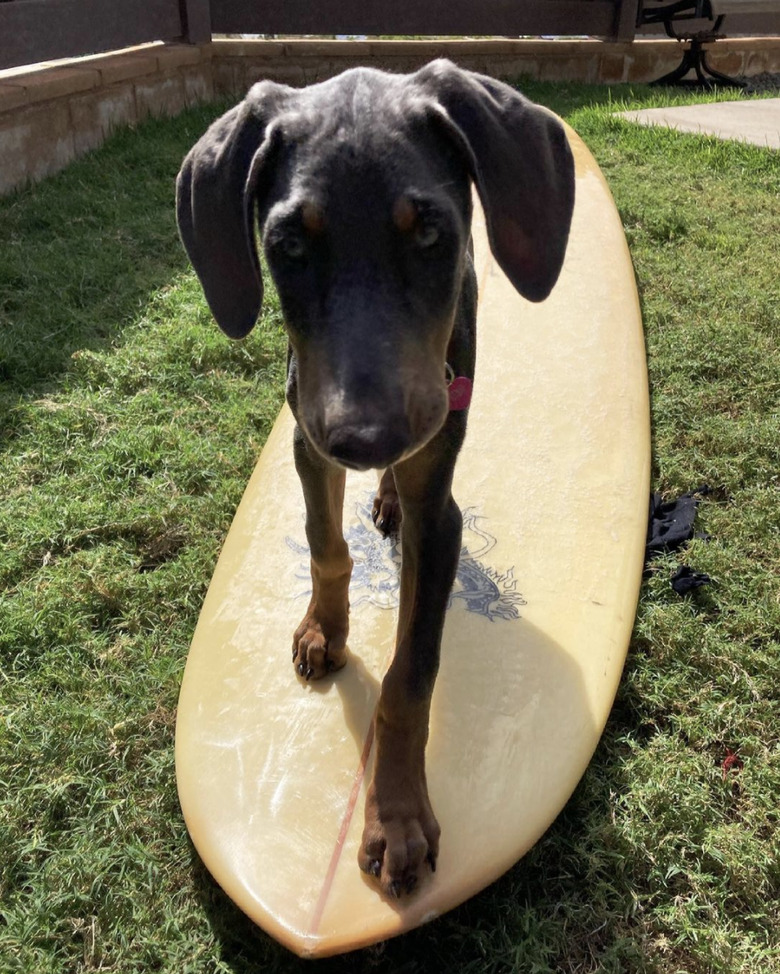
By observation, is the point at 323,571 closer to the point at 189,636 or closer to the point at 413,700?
the point at 413,700

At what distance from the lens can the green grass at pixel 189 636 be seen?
2285mm

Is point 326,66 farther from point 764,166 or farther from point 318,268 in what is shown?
point 318,268

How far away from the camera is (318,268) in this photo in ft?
5.83

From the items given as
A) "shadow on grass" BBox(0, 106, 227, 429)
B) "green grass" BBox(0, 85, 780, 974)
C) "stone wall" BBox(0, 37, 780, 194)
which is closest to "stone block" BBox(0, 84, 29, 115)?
"stone wall" BBox(0, 37, 780, 194)

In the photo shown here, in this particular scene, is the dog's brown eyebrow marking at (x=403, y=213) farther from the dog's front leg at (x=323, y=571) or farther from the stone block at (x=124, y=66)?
the stone block at (x=124, y=66)

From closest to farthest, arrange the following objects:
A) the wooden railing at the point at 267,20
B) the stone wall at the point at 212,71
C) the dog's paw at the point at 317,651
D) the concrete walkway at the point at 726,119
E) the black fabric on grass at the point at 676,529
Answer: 1. the dog's paw at the point at 317,651
2. the black fabric on grass at the point at 676,529
3. the stone wall at the point at 212,71
4. the wooden railing at the point at 267,20
5. the concrete walkway at the point at 726,119

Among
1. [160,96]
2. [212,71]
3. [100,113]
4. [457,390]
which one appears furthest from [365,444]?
[212,71]

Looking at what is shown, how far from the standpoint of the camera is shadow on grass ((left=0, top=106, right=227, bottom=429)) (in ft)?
15.8

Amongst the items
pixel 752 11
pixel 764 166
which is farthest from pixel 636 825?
pixel 752 11

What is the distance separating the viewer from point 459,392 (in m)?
2.25

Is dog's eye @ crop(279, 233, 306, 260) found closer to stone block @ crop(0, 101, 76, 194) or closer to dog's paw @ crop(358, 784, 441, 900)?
dog's paw @ crop(358, 784, 441, 900)

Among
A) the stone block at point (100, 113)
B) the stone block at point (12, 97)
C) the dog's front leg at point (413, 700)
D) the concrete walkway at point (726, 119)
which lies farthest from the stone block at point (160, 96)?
the dog's front leg at point (413, 700)

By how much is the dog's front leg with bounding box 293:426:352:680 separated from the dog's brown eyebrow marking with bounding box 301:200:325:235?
82 cm

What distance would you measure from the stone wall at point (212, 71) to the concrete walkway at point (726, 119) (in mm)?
2301
